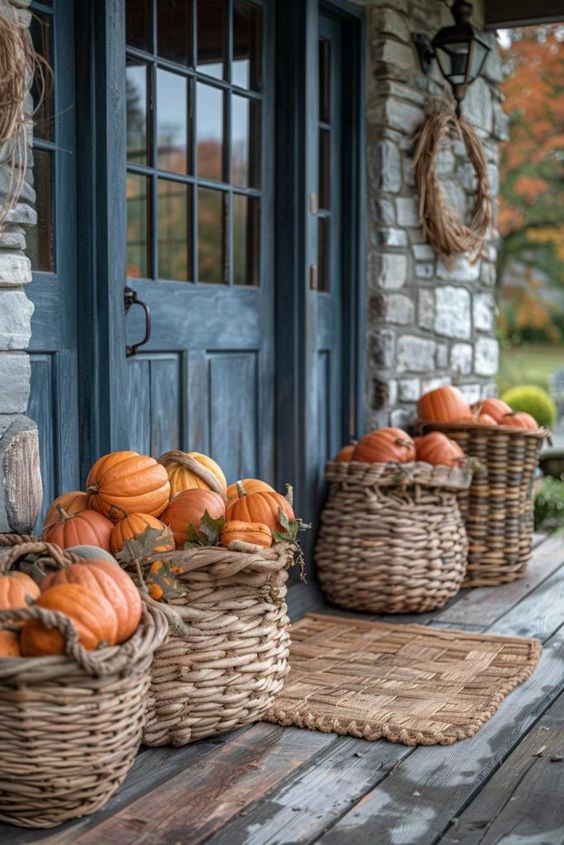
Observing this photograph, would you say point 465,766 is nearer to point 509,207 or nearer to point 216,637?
point 216,637

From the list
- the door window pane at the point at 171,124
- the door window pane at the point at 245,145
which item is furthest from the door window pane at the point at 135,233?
the door window pane at the point at 245,145

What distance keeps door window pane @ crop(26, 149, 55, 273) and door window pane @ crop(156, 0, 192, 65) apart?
717 mm

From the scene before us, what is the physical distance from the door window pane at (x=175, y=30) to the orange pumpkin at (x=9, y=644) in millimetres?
2078

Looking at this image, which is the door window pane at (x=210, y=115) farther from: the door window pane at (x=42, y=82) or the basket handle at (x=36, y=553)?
the basket handle at (x=36, y=553)

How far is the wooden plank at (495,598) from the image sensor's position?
3.99 metres

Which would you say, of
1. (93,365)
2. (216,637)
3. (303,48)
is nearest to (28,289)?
(93,365)

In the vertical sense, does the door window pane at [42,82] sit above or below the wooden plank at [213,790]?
above

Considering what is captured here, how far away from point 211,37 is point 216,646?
2163mm

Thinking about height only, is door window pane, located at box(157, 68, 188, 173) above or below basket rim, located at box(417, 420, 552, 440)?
above

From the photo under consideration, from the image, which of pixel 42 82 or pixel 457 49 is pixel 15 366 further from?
pixel 457 49

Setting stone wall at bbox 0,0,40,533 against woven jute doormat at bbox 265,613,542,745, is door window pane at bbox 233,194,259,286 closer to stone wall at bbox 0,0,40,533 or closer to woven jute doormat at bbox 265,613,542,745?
woven jute doormat at bbox 265,613,542,745

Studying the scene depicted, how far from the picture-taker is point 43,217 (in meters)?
3.07

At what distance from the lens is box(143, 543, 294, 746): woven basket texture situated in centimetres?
263

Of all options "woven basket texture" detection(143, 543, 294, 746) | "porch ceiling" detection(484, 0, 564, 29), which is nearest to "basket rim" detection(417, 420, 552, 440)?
"woven basket texture" detection(143, 543, 294, 746)
